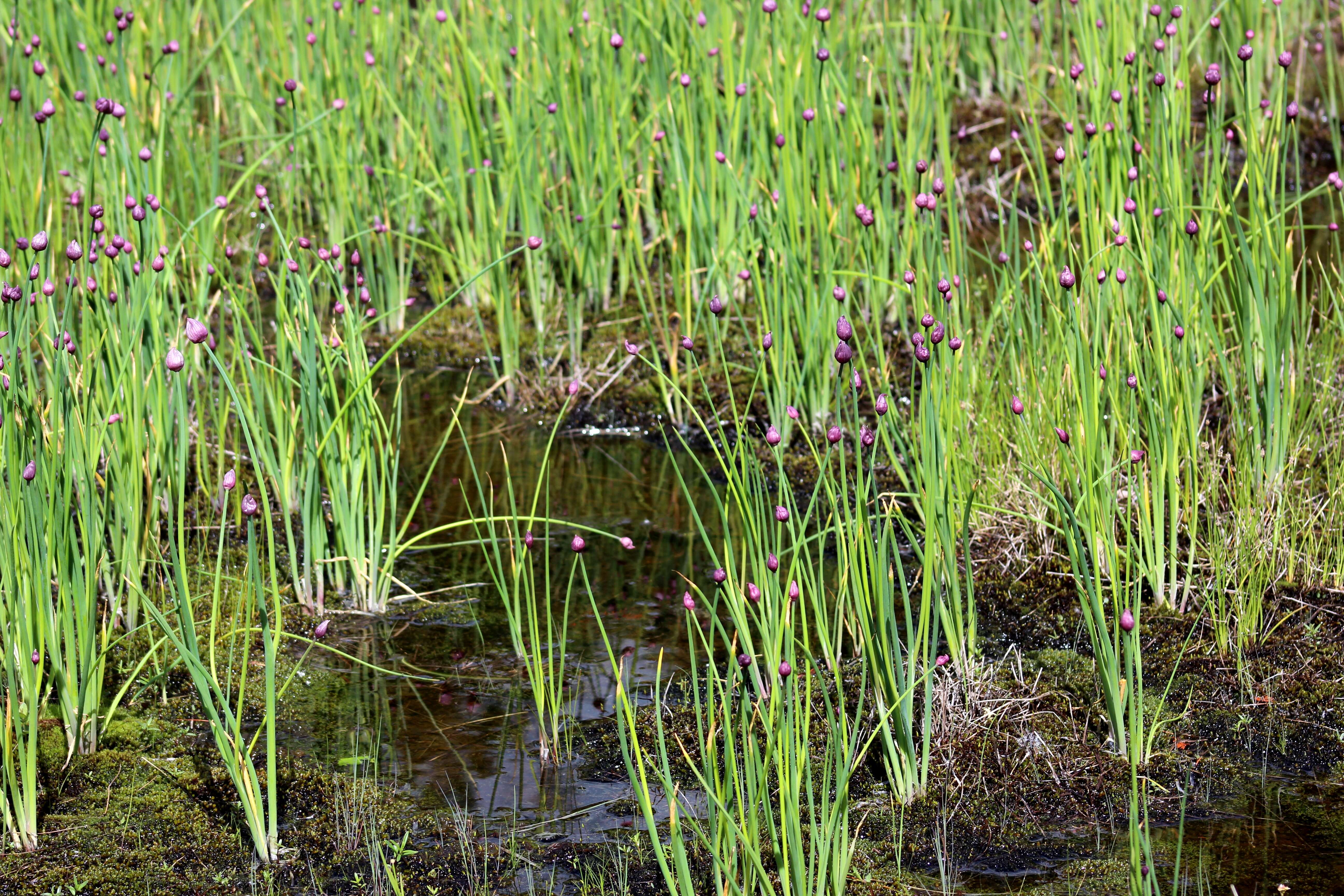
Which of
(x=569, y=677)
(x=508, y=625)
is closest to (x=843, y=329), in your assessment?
(x=569, y=677)

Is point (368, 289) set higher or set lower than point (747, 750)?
higher

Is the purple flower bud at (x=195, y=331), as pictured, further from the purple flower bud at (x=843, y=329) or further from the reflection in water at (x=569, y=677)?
the purple flower bud at (x=843, y=329)

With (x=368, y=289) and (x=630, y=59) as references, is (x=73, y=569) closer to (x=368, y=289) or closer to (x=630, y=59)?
(x=368, y=289)

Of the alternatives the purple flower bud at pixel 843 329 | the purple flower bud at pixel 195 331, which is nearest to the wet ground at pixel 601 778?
the purple flower bud at pixel 195 331

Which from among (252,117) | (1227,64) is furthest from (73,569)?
(1227,64)

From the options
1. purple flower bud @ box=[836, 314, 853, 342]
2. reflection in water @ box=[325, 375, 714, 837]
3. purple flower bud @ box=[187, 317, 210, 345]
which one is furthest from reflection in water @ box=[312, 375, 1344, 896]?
purple flower bud @ box=[187, 317, 210, 345]

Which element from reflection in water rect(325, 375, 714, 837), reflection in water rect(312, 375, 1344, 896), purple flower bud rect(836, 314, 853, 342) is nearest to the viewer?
purple flower bud rect(836, 314, 853, 342)

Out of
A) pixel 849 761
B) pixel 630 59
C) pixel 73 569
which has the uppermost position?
pixel 630 59

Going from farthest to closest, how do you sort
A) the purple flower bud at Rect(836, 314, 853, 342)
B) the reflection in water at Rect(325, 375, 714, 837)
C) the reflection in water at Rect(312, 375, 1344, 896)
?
the reflection in water at Rect(325, 375, 714, 837) < the reflection in water at Rect(312, 375, 1344, 896) < the purple flower bud at Rect(836, 314, 853, 342)

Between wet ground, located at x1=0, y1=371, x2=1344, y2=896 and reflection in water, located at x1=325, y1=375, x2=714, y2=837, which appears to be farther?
reflection in water, located at x1=325, y1=375, x2=714, y2=837

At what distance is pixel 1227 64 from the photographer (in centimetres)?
595

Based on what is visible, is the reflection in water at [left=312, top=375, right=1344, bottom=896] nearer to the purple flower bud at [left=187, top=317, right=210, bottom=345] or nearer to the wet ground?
the wet ground

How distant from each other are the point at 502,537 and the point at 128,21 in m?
1.69

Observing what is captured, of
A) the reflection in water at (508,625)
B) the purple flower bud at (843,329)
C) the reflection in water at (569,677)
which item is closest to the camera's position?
the purple flower bud at (843,329)
